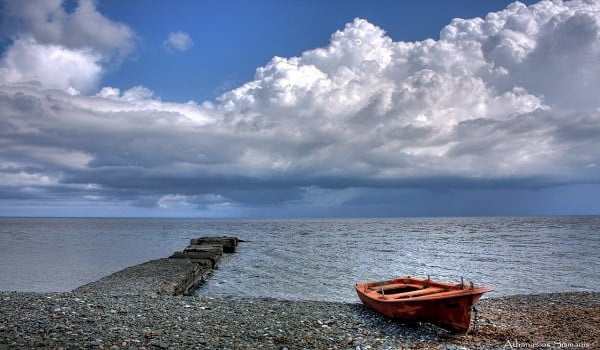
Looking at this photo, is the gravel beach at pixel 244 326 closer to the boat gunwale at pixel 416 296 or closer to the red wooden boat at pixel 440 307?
the red wooden boat at pixel 440 307

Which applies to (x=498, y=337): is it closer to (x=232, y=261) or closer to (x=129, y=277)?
(x=129, y=277)

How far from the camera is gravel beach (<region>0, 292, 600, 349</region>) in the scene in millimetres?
11695

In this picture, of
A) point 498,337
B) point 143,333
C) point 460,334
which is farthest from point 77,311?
point 498,337

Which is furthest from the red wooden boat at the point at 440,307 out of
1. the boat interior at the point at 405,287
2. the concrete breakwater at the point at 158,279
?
the concrete breakwater at the point at 158,279

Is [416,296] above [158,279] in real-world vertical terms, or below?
above

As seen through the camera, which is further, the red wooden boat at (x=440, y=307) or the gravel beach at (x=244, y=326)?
the red wooden boat at (x=440, y=307)

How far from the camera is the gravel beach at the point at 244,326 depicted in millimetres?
11695

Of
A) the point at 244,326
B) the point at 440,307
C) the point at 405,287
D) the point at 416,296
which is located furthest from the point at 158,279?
the point at 440,307

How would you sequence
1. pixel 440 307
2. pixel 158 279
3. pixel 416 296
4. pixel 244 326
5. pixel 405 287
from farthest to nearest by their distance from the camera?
pixel 158 279 → pixel 405 287 → pixel 416 296 → pixel 440 307 → pixel 244 326

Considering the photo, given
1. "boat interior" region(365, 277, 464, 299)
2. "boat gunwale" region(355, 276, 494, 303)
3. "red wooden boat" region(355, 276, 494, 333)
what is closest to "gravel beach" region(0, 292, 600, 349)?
"red wooden boat" region(355, 276, 494, 333)

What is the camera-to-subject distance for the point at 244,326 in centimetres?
1401

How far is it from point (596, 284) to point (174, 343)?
28.5 m

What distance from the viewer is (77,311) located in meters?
14.0

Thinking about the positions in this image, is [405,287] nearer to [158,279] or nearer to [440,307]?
[440,307]
